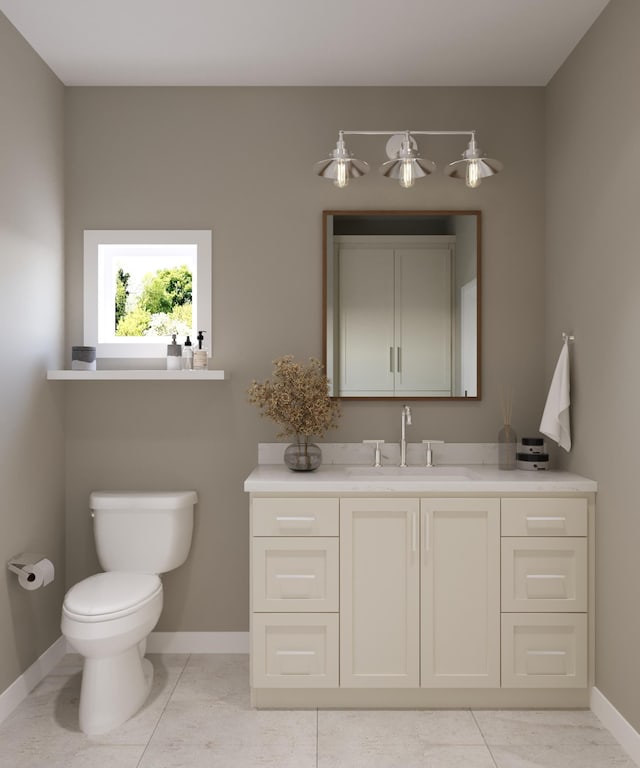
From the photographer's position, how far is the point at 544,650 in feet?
8.19

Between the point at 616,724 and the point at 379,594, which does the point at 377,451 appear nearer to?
the point at 379,594

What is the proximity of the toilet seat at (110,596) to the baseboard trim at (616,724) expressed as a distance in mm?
1752

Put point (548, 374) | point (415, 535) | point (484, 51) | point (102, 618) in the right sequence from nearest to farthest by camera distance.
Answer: point (102, 618), point (415, 535), point (484, 51), point (548, 374)

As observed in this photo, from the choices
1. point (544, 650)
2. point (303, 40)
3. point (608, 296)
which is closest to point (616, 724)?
point (544, 650)

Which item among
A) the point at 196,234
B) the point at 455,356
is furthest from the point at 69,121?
the point at 455,356

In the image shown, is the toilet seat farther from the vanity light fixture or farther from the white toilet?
the vanity light fixture

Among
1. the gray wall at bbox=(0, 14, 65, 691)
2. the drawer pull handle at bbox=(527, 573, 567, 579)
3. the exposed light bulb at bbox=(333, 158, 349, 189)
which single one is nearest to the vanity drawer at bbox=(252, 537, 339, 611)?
the drawer pull handle at bbox=(527, 573, 567, 579)

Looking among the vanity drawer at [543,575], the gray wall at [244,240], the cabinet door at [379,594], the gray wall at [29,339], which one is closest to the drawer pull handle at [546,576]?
the vanity drawer at [543,575]

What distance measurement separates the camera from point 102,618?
2.27m

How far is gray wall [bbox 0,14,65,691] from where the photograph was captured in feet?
8.07

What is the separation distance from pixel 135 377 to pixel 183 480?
56 cm

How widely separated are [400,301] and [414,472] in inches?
31.2

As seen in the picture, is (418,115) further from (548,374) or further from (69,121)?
(69,121)

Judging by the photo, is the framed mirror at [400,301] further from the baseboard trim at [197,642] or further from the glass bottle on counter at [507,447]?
the baseboard trim at [197,642]
